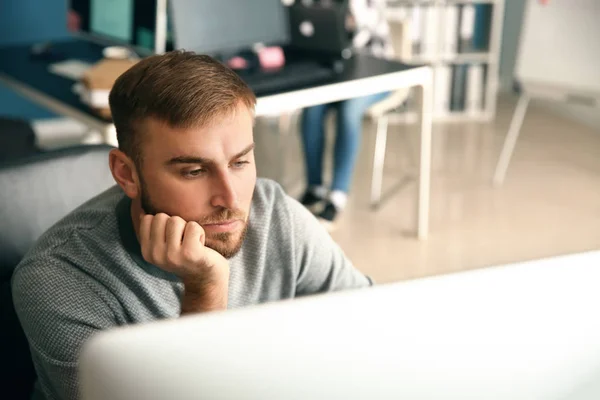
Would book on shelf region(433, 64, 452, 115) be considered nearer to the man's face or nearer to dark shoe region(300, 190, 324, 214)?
dark shoe region(300, 190, 324, 214)

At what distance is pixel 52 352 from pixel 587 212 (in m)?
2.80

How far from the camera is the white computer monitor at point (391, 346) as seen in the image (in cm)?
38

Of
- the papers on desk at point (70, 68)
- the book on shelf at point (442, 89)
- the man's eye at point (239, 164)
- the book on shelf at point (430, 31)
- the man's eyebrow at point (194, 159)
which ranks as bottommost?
the book on shelf at point (442, 89)

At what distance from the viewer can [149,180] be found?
1.03 metres

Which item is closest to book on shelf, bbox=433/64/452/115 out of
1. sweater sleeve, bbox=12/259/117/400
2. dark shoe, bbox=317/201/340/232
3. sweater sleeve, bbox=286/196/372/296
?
dark shoe, bbox=317/201/340/232

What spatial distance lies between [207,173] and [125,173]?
16 centimetres

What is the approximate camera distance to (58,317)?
0.93 metres

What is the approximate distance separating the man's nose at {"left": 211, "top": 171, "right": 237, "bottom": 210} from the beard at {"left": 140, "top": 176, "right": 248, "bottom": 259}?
0.5 inches

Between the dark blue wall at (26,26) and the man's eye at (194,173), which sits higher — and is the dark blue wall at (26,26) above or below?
below

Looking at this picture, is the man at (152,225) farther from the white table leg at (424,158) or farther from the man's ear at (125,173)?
the white table leg at (424,158)

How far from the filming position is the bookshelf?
178 inches

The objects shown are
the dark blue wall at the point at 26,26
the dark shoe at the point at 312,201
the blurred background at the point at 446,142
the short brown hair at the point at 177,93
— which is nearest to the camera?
the short brown hair at the point at 177,93

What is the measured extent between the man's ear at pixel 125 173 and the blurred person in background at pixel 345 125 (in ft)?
6.89

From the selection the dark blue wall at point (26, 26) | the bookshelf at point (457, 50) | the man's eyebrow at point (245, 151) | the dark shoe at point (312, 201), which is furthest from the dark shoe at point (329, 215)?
the man's eyebrow at point (245, 151)
